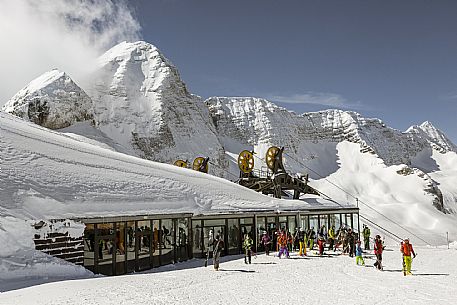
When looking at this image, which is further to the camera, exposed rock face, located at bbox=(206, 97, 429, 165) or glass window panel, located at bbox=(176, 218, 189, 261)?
exposed rock face, located at bbox=(206, 97, 429, 165)

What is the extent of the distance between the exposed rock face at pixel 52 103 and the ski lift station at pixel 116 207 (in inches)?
2008

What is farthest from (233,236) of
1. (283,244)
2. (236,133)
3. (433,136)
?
(433,136)

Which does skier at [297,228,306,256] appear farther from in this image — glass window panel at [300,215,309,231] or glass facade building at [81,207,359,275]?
glass window panel at [300,215,309,231]

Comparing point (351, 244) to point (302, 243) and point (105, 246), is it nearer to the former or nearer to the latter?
point (302, 243)

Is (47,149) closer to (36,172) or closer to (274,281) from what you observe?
(36,172)

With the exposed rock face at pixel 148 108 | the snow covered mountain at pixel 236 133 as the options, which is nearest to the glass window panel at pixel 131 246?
the snow covered mountain at pixel 236 133

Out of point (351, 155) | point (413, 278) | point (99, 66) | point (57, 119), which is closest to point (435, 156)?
point (351, 155)

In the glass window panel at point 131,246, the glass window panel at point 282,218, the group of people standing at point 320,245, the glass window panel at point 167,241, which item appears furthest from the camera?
the glass window panel at point 282,218

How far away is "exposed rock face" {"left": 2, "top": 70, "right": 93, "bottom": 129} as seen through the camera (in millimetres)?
67562

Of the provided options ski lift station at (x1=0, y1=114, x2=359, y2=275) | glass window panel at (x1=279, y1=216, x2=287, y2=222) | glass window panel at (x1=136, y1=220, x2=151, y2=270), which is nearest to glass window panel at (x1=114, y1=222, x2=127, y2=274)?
ski lift station at (x1=0, y1=114, x2=359, y2=275)

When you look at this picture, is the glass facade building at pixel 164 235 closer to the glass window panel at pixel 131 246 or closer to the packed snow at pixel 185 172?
the glass window panel at pixel 131 246

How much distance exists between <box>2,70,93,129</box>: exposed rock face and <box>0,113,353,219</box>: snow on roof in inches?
1929

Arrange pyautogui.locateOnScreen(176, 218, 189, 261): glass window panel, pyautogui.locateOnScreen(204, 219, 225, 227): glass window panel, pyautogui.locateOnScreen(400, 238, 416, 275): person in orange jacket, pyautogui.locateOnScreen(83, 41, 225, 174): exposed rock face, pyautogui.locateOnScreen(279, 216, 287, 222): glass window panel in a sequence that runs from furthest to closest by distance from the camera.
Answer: pyautogui.locateOnScreen(83, 41, 225, 174): exposed rock face < pyautogui.locateOnScreen(279, 216, 287, 222): glass window panel < pyautogui.locateOnScreen(204, 219, 225, 227): glass window panel < pyautogui.locateOnScreen(176, 218, 189, 261): glass window panel < pyautogui.locateOnScreen(400, 238, 416, 275): person in orange jacket

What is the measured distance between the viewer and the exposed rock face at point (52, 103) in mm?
67562
